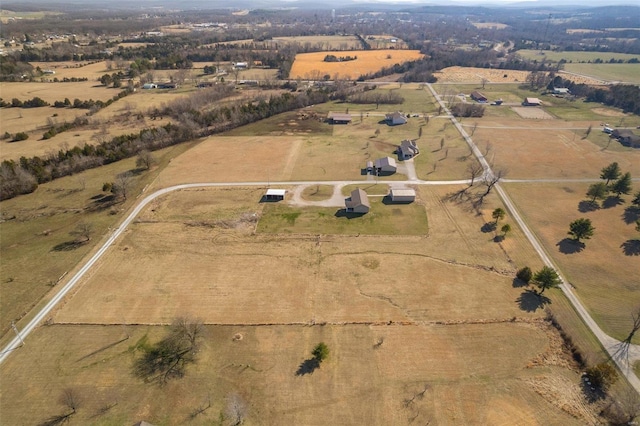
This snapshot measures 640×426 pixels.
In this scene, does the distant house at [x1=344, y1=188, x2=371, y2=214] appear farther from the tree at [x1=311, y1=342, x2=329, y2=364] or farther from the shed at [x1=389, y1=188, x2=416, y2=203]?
the tree at [x1=311, y1=342, x2=329, y2=364]

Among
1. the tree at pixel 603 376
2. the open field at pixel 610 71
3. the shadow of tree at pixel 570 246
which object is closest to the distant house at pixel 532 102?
the open field at pixel 610 71

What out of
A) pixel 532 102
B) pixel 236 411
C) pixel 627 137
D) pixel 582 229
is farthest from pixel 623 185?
pixel 236 411

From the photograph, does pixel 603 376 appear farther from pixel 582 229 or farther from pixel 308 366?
pixel 308 366

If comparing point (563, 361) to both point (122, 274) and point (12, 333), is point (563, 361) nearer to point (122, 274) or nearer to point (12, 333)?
point (122, 274)

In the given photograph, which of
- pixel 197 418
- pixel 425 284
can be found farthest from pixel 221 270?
pixel 425 284

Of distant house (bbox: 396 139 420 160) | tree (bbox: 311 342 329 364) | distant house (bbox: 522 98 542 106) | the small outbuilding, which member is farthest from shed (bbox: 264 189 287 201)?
distant house (bbox: 522 98 542 106)
